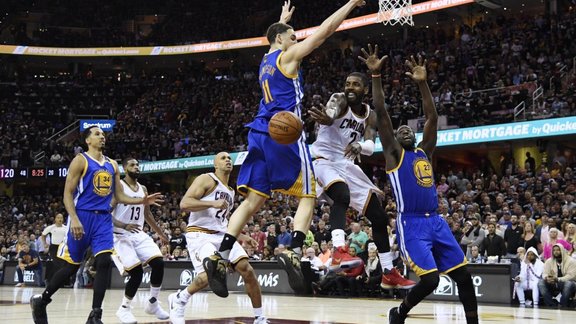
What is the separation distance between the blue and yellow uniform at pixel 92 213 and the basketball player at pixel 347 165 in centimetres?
246

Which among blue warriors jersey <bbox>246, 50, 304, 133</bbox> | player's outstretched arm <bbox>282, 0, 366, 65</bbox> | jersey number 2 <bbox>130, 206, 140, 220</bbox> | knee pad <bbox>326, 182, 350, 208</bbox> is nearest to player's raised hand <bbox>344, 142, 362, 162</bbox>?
knee pad <bbox>326, 182, 350, 208</bbox>

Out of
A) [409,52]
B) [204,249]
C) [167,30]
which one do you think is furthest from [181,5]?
[204,249]

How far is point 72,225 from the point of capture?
27.2 ft

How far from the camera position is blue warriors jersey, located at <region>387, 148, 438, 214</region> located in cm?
777

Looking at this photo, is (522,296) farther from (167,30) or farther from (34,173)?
(167,30)

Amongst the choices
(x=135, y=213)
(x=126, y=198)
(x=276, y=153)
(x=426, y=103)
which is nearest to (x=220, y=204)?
(x=126, y=198)

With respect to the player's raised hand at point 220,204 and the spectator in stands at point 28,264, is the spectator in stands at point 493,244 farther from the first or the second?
the spectator in stands at point 28,264

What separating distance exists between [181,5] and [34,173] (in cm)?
1311

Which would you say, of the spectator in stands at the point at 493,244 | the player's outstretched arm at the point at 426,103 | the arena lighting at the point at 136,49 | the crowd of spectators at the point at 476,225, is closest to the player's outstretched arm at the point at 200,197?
the player's outstretched arm at the point at 426,103

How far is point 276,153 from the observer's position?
670 cm

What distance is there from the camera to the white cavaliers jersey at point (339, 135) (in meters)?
7.93

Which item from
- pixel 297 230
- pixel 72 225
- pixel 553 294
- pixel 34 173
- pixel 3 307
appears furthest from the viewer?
pixel 34 173

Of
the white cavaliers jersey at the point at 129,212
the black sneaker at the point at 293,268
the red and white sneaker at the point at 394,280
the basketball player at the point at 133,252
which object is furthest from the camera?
the white cavaliers jersey at the point at 129,212

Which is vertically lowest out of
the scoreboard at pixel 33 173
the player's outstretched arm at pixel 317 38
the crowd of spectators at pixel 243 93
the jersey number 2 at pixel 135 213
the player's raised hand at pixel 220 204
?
the player's raised hand at pixel 220 204
